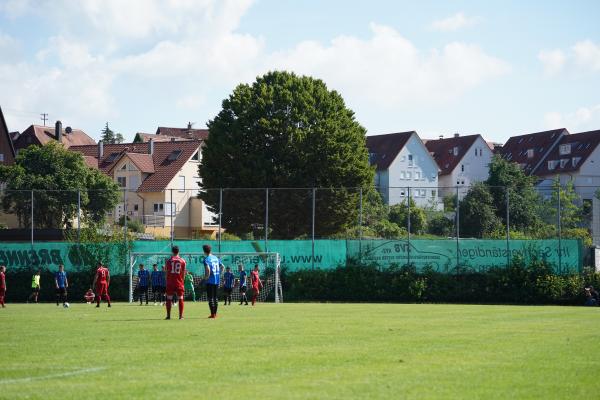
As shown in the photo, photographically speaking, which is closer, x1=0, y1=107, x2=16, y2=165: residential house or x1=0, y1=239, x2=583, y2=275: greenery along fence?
x1=0, y1=239, x2=583, y2=275: greenery along fence

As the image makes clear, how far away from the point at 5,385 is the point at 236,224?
4121 cm

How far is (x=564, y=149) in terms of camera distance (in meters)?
115

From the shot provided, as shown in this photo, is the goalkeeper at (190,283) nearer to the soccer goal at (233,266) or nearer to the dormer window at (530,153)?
the soccer goal at (233,266)

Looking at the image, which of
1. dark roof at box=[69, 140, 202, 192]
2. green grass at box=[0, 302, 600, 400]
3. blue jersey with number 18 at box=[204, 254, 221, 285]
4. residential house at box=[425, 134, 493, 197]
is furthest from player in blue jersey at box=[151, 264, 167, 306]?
residential house at box=[425, 134, 493, 197]

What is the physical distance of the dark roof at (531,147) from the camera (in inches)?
4673

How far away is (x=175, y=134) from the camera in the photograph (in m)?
129

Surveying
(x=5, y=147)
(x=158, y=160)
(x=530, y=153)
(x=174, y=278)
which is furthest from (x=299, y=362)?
(x=530, y=153)

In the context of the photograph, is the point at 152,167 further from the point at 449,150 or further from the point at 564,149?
the point at 564,149

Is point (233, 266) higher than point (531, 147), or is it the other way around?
point (531, 147)

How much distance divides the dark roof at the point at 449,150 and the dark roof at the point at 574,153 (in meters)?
10.4

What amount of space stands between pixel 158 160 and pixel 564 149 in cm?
5512

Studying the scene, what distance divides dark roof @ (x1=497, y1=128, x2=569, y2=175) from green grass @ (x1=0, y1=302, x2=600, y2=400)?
10154cm

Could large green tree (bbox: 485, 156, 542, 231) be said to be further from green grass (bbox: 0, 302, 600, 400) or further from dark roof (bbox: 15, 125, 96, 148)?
dark roof (bbox: 15, 125, 96, 148)

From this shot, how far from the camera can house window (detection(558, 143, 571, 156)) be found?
114m
